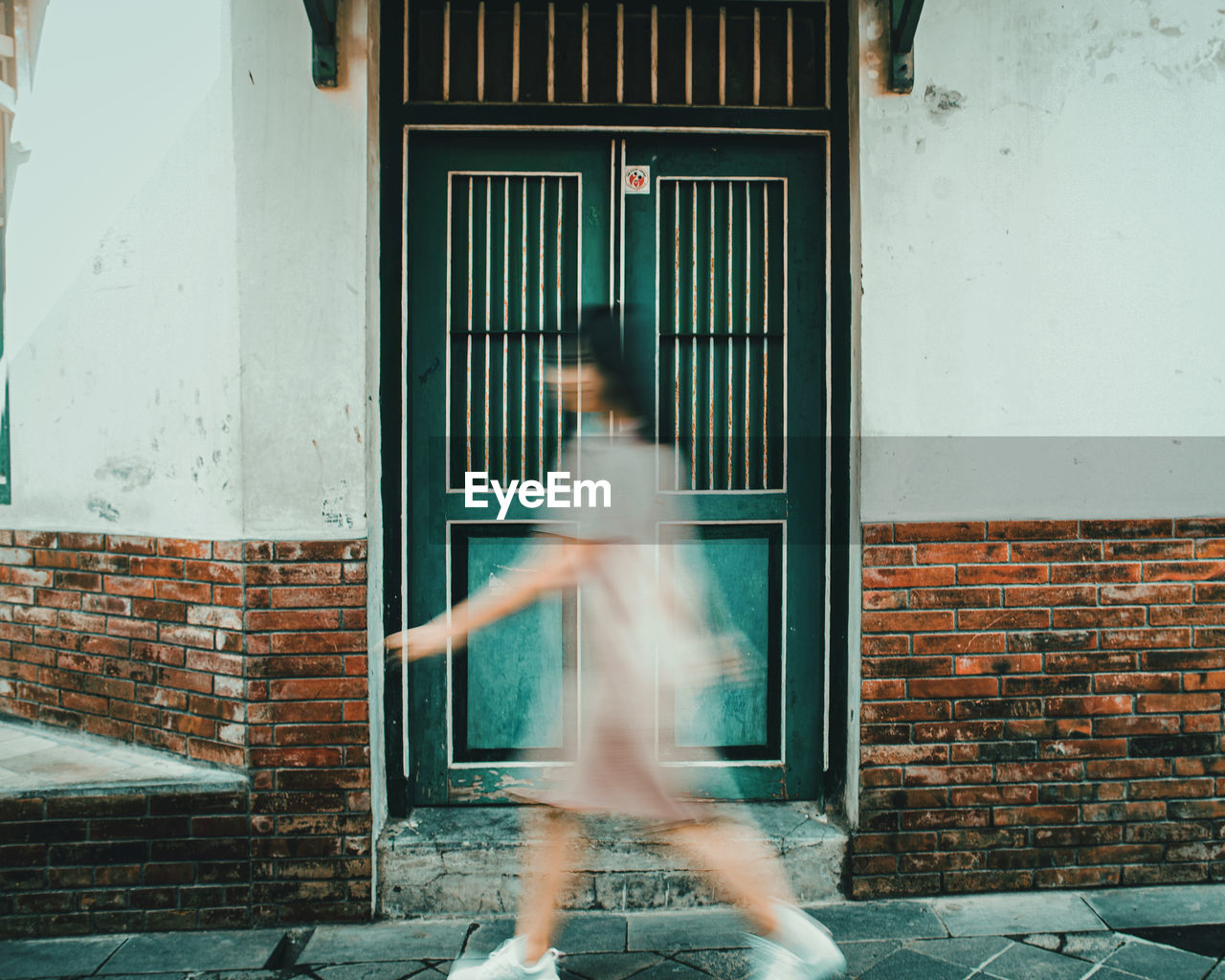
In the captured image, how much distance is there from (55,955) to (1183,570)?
175 inches

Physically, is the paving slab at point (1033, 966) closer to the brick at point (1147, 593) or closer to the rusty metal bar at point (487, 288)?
the brick at point (1147, 593)

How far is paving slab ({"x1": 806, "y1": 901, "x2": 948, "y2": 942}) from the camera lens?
3.02 meters

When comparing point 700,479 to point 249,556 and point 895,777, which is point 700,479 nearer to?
point 895,777

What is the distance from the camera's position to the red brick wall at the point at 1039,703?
325cm

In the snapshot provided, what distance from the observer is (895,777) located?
10.7ft

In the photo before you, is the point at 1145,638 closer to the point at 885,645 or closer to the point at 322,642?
the point at 885,645

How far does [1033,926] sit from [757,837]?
102 cm

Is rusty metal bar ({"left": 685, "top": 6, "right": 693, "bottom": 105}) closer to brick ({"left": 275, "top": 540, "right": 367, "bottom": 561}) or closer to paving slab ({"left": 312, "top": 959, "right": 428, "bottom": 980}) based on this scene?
brick ({"left": 275, "top": 540, "right": 367, "bottom": 561})

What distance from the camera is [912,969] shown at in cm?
281

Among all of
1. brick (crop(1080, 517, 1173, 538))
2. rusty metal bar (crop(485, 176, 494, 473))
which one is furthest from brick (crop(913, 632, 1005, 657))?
rusty metal bar (crop(485, 176, 494, 473))

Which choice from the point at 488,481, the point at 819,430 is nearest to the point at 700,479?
the point at 819,430

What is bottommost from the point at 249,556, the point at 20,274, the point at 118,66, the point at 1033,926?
the point at 1033,926

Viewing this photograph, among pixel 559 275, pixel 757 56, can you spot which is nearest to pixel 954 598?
pixel 559 275

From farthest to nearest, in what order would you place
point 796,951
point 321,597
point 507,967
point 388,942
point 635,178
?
point 635,178 < point 321,597 < point 388,942 < point 796,951 < point 507,967
